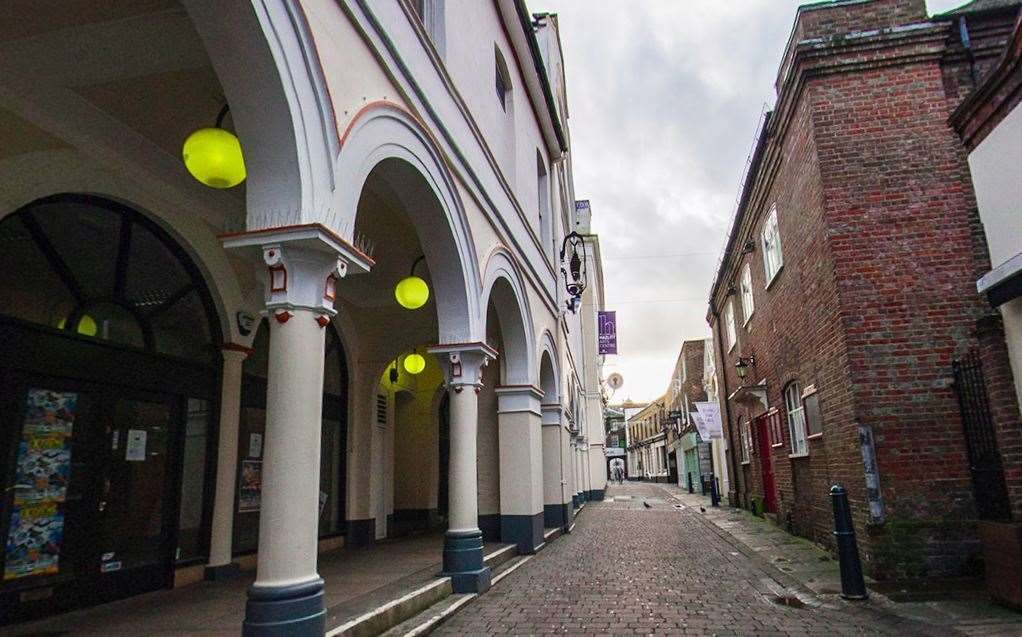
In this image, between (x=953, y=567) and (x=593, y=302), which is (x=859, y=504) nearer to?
(x=953, y=567)

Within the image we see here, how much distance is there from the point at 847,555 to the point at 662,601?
5.93 ft

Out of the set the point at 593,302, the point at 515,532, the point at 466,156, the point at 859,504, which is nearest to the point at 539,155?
the point at 466,156

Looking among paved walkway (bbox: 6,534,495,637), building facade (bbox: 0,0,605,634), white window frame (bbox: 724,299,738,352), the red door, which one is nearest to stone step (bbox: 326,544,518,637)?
paved walkway (bbox: 6,534,495,637)

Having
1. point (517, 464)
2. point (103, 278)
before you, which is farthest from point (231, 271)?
point (517, 464)

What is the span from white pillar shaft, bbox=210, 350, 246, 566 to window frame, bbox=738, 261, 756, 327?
10026 millimetres

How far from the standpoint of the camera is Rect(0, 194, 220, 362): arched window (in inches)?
212

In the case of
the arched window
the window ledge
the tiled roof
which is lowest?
the arched window

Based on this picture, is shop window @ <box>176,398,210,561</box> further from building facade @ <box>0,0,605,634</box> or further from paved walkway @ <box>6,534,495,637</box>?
paved walkway @ <box>6,534,495,637</box>

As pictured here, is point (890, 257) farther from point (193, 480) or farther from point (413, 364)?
point (193, 480)

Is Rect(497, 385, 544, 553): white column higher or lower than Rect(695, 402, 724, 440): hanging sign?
lower

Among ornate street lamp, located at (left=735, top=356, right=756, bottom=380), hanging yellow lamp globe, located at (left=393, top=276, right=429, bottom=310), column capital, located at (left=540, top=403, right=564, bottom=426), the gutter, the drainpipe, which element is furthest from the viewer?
the drainpipe

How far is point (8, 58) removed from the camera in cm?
465

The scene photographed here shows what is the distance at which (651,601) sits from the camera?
6.52m

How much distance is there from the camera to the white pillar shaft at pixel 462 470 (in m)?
7.00
